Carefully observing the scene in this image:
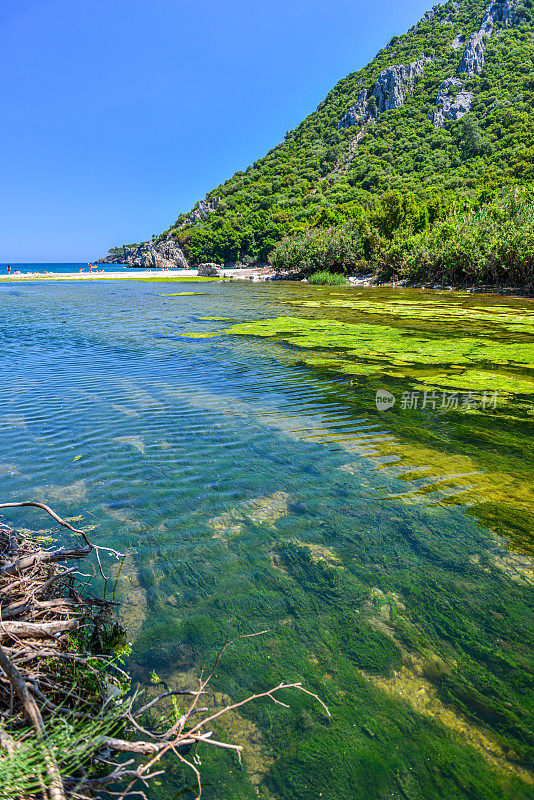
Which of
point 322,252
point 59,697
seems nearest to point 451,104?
point 322,252

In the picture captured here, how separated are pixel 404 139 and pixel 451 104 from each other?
693 inches

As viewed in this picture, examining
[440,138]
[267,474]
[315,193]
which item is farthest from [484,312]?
[440,138]

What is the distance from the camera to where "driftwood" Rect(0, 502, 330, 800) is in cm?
148

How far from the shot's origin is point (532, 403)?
24.7ft

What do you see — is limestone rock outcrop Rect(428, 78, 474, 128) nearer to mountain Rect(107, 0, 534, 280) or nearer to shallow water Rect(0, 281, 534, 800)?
mountain Rect(107, 0, 534, 280)

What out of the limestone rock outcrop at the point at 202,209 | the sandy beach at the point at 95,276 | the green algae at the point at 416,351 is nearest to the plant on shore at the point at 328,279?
the green algae at the point at 416,351

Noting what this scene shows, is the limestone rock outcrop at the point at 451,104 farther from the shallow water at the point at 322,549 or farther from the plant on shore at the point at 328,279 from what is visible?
the shallow water at the point at 322,549

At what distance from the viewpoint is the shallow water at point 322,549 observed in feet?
7.19

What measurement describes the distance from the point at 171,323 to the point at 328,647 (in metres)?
17.6

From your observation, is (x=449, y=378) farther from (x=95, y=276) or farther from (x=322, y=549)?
(x=95, y=276)

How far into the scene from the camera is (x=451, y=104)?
112m

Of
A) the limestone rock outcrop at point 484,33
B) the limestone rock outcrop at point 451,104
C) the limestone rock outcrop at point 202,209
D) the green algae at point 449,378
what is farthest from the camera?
the limestone rock outcrop at point 202,209

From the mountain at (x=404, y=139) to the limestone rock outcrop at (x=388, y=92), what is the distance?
0.32 meters

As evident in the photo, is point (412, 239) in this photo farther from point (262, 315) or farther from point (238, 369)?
point (238, 369)
